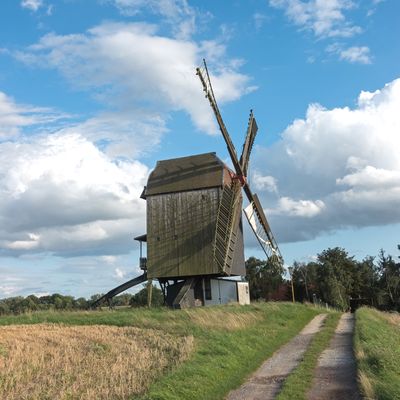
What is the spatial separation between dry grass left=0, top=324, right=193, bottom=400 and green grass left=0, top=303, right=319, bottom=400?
702mm

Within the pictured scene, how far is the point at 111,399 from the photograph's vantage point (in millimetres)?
10961

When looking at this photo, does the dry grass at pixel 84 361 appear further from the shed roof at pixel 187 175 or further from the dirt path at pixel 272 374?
the shed roof at pixel 187 175

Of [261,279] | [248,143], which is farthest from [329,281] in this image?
[248,143]

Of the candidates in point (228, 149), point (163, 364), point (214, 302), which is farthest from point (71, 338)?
point (228, 149)

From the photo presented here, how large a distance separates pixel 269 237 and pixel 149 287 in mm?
12119

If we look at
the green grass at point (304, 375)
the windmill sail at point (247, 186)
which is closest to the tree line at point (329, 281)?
the windmill sail at point (247, 186)

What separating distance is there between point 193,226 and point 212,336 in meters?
17.0

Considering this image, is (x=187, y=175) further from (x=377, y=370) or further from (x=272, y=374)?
(x=377, y=370)

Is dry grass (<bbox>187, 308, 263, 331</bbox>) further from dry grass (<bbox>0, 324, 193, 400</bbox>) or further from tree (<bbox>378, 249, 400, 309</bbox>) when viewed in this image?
tree (<bbox>378, 249, 400, 309</bbox>)

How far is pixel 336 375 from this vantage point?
1314 centimetres

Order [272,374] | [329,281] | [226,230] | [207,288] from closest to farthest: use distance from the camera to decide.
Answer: [272,374] < [226,230] < [207,288] < [329,281]

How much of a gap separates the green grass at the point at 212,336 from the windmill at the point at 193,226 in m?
5.27

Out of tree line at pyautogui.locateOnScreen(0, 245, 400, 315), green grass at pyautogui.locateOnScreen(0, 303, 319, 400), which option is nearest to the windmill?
green grass at pyautogui.locateOnScreen(0, 303, 319, 400)

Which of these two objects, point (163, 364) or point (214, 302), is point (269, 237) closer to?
point (214, 302)
